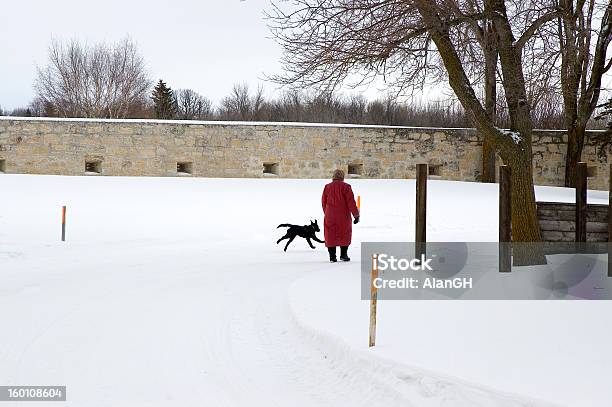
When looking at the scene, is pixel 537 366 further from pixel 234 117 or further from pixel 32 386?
pixel 234 117

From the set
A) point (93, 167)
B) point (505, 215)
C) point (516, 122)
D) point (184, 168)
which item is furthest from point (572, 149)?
point (505, 215)

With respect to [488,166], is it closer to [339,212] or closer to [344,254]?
[344,254]

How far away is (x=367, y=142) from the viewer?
78.0 feet

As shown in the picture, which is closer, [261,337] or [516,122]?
[261,337]

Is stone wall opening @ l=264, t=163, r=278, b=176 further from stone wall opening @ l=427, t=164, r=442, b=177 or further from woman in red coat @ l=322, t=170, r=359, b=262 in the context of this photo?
woman in red coat @ l=322, t=170, r=359, b=262

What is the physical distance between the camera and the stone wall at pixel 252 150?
21766mm

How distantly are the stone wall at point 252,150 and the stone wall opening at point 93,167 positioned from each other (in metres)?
0.03

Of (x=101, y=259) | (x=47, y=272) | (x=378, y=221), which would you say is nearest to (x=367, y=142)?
Result: (x=378, y=221)

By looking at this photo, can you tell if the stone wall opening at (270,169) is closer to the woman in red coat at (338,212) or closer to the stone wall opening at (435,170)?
the stone wall opening at (435,170)

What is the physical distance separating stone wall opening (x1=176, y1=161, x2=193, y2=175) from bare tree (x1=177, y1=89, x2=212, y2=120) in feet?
89.1

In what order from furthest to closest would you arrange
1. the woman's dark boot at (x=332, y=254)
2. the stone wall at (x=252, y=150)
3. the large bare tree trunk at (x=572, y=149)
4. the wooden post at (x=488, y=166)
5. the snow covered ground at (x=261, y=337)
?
the wooden post at (x=488, y=166) → the large bare tree trunk at (x=572, y=149) → the stone wall at (x=252, y=150) → the woman's dark boot at (x=332, y=254) → the snow covered ground at (x=261, y=337)

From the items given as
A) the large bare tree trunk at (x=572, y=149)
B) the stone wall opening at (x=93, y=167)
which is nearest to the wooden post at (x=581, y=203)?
the large bare tree trunk at (x=572, y=149)

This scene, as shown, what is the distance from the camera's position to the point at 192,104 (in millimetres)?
56312

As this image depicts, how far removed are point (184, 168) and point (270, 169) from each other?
2.78m
